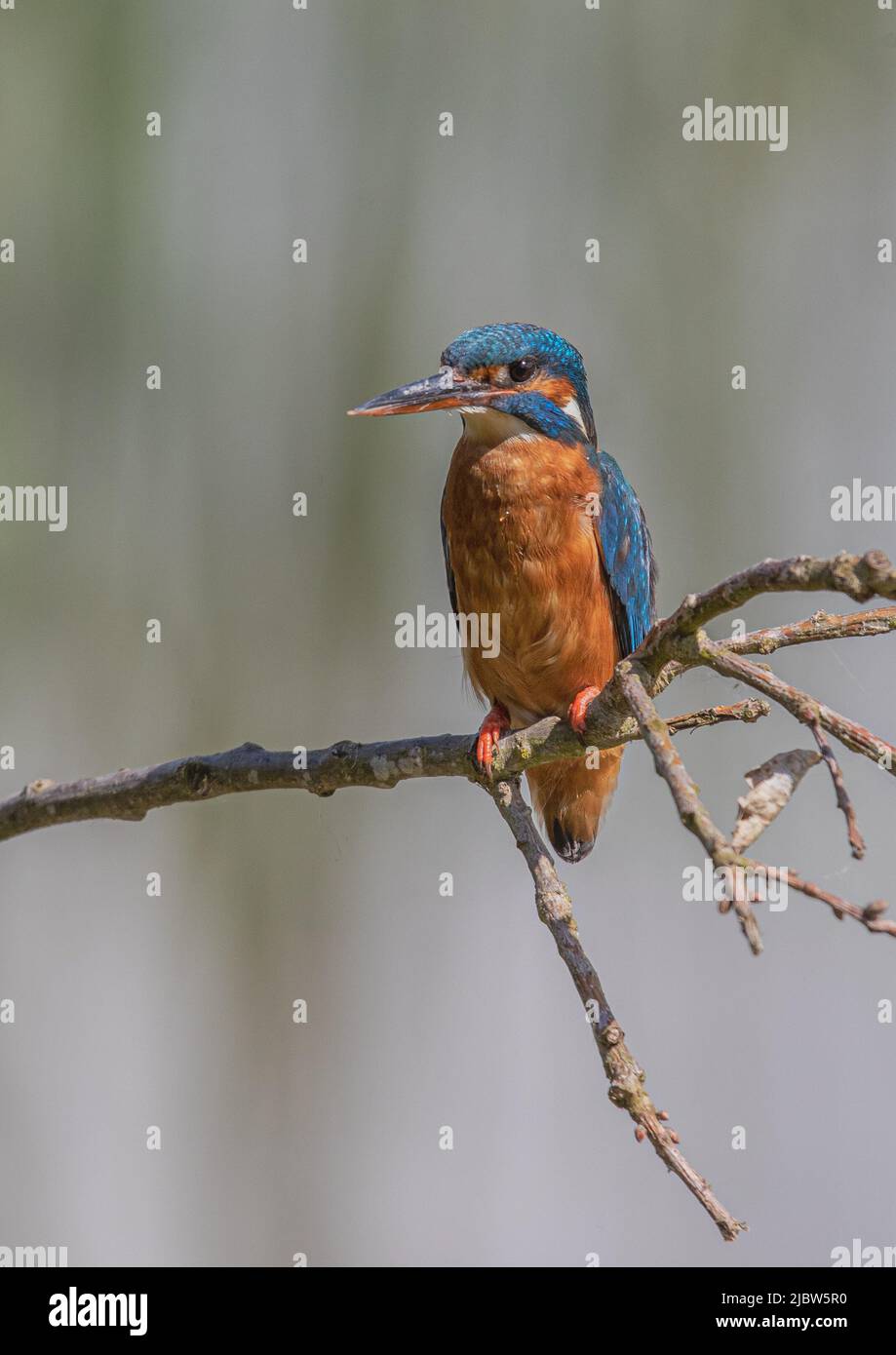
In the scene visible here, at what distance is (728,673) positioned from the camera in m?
1.92

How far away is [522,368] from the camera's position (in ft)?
13.1

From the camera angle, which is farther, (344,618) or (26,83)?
(344,618)

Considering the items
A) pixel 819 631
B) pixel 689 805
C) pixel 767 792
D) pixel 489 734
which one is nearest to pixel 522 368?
pixel 489 734

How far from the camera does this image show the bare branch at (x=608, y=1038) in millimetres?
1638

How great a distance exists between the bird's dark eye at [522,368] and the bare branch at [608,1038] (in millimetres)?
1946

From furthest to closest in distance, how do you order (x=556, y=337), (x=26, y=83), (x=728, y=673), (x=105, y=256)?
(x=105, y=256), (x=26, y=83), (x=556, y=337), (x=728, y=673)

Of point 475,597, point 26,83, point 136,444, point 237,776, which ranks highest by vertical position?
point 26,83

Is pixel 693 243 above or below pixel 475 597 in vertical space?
above

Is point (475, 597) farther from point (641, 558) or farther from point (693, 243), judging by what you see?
point (693, 243)

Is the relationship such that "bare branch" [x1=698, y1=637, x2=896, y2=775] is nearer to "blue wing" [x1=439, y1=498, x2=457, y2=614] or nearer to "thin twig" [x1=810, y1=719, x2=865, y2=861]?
"thin twig" [x1=810, y1=719, x2=865, y2=861]

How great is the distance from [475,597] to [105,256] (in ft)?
11.9

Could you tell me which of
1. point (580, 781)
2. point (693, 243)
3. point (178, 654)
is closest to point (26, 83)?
point (178, 654)

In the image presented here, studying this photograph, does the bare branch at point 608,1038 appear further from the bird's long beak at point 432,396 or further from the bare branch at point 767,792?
the bird's long beak at point 432,396

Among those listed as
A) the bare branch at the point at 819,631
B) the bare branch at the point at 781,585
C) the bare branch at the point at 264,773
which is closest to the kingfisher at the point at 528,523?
the bare branch at the point at 264,773
